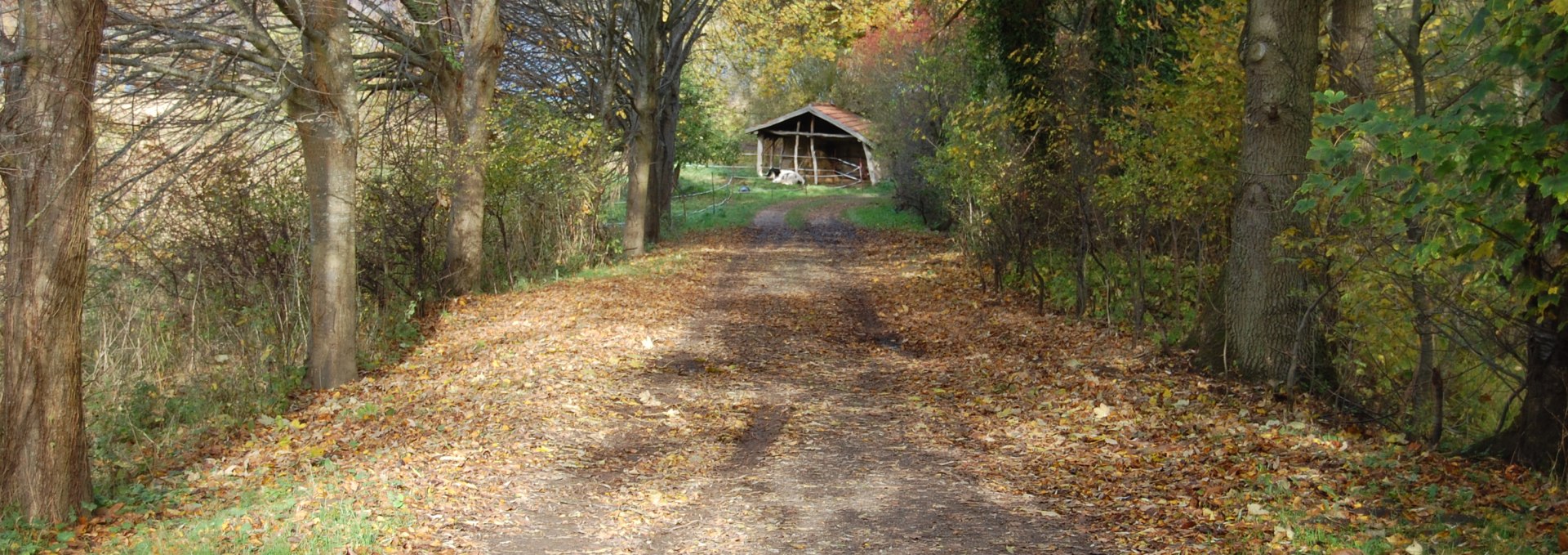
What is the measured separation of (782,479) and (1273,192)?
4.43 m

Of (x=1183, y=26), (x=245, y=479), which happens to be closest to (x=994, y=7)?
(x=1183, y=26)

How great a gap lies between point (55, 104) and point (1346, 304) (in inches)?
315

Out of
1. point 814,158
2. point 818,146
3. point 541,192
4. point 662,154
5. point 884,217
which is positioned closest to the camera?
point 541,192

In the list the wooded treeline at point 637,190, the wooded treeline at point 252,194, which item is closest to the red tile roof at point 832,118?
the wooded treeline at point 637,190

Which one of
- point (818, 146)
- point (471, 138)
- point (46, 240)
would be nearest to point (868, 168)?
point (818, 146)

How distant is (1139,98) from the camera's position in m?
11.8

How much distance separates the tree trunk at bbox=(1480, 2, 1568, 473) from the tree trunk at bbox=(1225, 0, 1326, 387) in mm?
1764

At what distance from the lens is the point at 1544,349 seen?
600 cm

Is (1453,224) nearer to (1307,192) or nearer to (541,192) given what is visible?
(1307,192)

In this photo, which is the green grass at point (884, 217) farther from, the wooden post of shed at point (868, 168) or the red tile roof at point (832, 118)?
the red tile roof at point (832, 118)

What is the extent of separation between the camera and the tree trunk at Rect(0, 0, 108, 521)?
585 cm

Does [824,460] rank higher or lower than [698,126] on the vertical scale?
lower

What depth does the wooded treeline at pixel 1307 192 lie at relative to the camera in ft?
17.2

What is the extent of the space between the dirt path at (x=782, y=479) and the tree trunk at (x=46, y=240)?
2.70 meters
